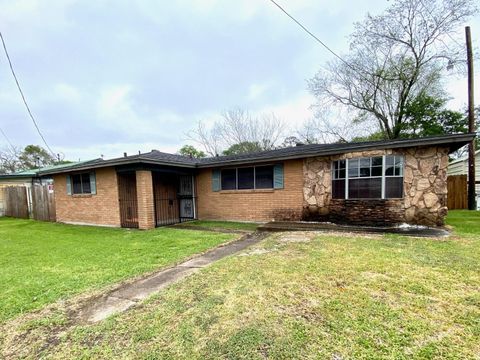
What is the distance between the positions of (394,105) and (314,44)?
11.5 m

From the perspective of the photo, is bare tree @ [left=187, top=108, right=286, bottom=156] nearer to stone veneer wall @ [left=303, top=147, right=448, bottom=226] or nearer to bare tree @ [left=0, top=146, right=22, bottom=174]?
stone veneer wall @ [left=303, top=147, right=448, bottom=226]

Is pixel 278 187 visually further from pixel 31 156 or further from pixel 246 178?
pixel 31 156

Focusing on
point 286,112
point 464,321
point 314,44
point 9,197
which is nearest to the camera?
point 464,321

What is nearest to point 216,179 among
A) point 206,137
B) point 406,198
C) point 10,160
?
point 406,198

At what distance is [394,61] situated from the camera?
1548 cm

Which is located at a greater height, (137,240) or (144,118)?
(144,118)

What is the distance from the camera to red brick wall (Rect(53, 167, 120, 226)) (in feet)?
29.7

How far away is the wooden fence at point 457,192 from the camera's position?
37.0 feet

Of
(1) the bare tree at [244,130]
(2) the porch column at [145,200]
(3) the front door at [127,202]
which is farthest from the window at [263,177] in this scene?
(1) the bare tree at [244,130]

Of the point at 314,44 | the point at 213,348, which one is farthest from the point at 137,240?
the point at 314,44

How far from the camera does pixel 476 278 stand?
3176 mm

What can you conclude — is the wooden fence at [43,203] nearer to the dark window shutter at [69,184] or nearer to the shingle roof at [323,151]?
the dark window shutter at [69,184]

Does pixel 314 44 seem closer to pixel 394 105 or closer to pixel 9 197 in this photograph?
pixel 394 105

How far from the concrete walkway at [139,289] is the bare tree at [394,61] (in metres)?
13.5
